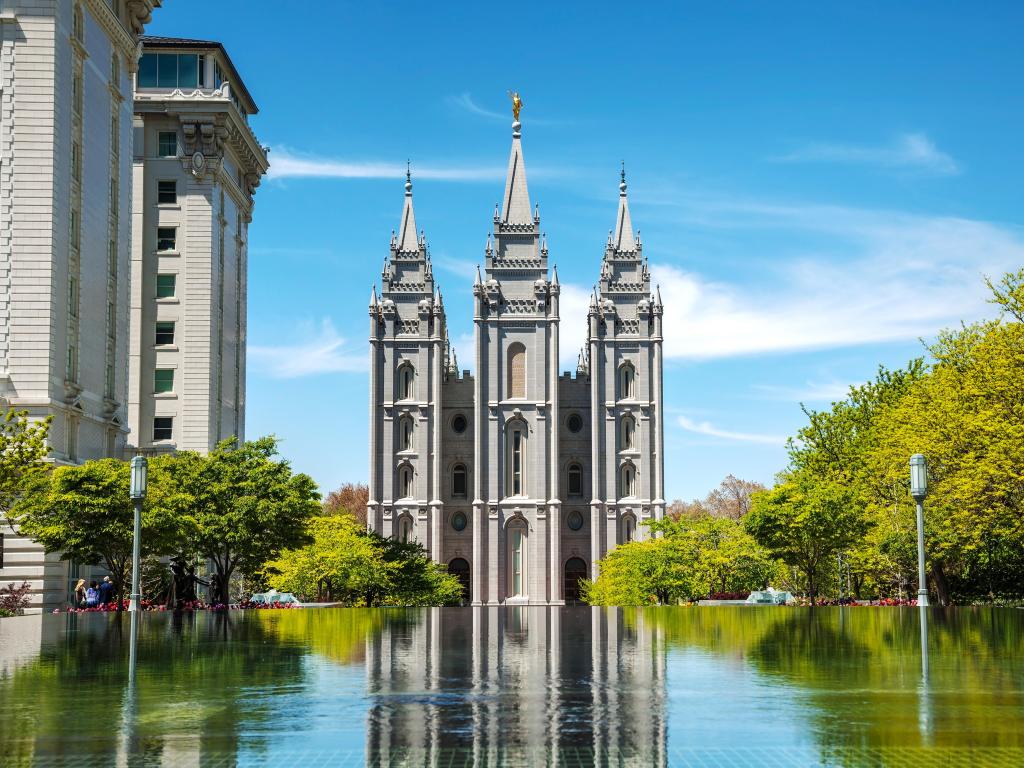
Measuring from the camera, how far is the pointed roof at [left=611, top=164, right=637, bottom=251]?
96.5 meters

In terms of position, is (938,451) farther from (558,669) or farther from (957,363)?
(558,669)

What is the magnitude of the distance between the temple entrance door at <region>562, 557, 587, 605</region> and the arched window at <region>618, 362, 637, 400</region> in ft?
41.7

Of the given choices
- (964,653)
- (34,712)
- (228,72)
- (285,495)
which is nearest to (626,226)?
(228,72)

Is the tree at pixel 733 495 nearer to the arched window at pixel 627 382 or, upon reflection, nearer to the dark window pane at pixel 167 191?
the arched window at pixel 627 382

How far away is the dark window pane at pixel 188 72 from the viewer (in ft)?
226

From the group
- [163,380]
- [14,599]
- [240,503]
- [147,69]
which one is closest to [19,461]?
[14,599]

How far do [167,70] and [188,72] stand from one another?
3.87 feet

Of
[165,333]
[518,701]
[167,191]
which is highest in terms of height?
[167,191]

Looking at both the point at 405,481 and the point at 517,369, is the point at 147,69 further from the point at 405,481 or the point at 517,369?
the point at 405,481

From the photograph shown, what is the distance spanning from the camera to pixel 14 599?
40281 mm

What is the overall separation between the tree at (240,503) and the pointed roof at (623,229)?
2146 inches

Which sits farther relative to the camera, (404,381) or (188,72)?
(404,381)

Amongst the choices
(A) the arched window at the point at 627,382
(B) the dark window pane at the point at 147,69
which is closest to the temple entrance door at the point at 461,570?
(A) the arched window at the point at 627,382

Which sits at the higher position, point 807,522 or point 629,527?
point 629,527
